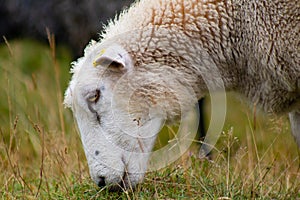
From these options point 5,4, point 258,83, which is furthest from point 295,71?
point 5,4

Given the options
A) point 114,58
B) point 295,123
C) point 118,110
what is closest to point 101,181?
point 118,110

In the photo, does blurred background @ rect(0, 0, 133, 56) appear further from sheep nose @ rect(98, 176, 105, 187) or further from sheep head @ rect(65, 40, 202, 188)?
sheep nose @ rect(98, 176, 105, 187)

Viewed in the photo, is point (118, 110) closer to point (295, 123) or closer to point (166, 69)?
point (166, 69)

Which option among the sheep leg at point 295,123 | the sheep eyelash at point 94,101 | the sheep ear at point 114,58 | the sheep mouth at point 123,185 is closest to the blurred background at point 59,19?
the sheep leg at point 295,123

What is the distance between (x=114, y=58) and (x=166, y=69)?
35 cm

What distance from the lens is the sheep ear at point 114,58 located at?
12.5ft

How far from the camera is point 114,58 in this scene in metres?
3.82

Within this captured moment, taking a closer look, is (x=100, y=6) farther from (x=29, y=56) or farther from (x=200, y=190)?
(x=29, y=56)

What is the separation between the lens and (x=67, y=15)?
7.30 m

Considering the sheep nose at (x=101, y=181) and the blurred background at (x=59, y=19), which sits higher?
the blurred background at (x=59, y=19)

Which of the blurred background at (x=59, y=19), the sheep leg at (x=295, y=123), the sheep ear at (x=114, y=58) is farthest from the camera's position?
the blurred background at (x=59, y=19)

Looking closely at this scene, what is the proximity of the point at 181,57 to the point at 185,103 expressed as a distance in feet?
0.96

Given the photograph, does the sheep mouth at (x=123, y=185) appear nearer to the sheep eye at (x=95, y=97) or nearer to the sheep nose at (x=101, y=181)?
the sheep nose at (x=101, y=181)

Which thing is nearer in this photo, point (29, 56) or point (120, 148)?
point (120, 148)
